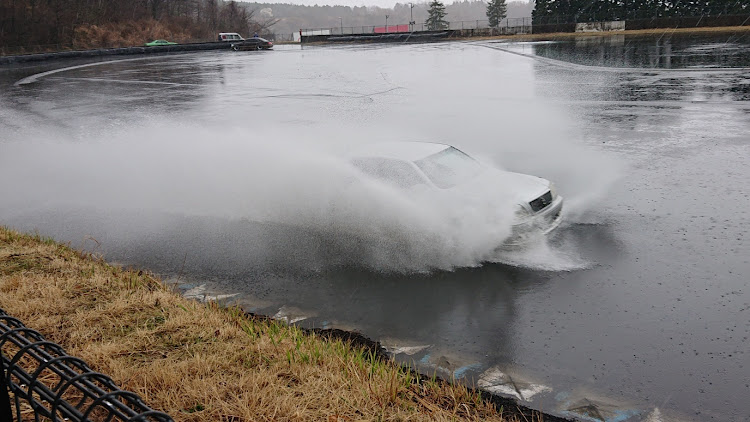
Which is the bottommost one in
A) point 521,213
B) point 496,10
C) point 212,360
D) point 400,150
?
point 212,360

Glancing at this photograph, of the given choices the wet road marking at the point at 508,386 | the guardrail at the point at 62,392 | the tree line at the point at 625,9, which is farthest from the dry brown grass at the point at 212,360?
the tree line at the point at 625,9

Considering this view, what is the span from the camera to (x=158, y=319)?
19.6 feet

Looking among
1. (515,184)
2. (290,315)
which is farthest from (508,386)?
(515,184)

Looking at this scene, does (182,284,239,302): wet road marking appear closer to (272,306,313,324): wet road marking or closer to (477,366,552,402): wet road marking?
(272,306,313,324): wet road marking

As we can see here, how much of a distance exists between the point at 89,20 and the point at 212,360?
248 ft

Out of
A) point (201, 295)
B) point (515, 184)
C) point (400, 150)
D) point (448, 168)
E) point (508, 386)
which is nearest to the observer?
point (508, 386)

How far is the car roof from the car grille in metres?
1.79

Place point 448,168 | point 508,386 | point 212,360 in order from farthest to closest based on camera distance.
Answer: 1. point 448,168
2. point 508,386
3. point 212,360

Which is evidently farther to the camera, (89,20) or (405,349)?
(89,20)

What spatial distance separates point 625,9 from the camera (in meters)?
61.6

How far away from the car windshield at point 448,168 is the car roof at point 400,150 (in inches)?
4.7

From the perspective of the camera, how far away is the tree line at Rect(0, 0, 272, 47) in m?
60.3

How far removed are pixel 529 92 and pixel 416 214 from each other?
15.2 m

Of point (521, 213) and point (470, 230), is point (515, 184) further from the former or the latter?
point (470, 230)
